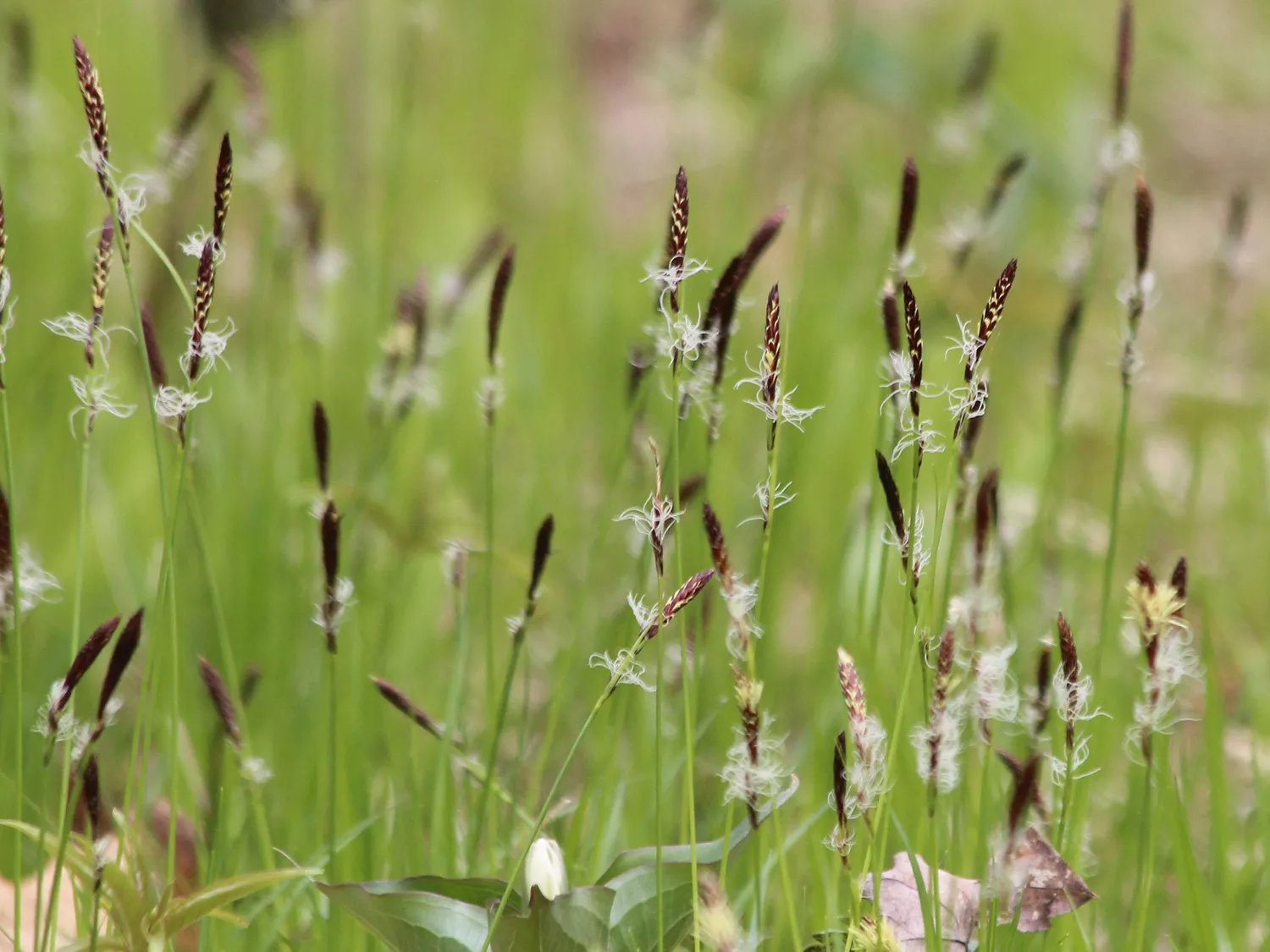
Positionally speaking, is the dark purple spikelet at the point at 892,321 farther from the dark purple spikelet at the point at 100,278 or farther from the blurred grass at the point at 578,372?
the dark purple spikelet at the point at 100,278

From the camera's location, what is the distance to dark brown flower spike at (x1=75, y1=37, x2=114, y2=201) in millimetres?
575

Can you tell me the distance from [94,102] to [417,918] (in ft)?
1.34

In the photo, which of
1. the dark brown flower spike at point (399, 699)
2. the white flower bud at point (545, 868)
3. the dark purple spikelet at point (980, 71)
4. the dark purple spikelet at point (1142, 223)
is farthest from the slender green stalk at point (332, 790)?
the dark purple spikelet at point (980, 71)

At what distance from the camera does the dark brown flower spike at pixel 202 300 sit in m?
0.59

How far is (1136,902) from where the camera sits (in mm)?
740

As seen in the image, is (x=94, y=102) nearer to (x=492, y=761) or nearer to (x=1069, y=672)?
Result: (x=492, y=761)

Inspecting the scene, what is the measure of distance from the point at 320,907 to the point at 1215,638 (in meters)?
1.09

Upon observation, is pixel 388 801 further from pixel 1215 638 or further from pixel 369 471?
pixel 1215 638

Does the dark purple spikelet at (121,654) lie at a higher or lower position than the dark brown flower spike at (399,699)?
lower

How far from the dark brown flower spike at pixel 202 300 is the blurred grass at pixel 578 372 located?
216 mm

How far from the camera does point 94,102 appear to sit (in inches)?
23.0

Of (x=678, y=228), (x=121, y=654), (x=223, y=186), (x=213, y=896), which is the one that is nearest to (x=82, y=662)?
(x=121, y=654)

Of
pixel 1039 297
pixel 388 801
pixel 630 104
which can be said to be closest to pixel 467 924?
pixel 388 801

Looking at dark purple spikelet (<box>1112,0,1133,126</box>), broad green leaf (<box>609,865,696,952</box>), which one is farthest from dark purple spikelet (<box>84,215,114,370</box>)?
dark purple spikelet (<box>1112,0,1133,126</box>)
